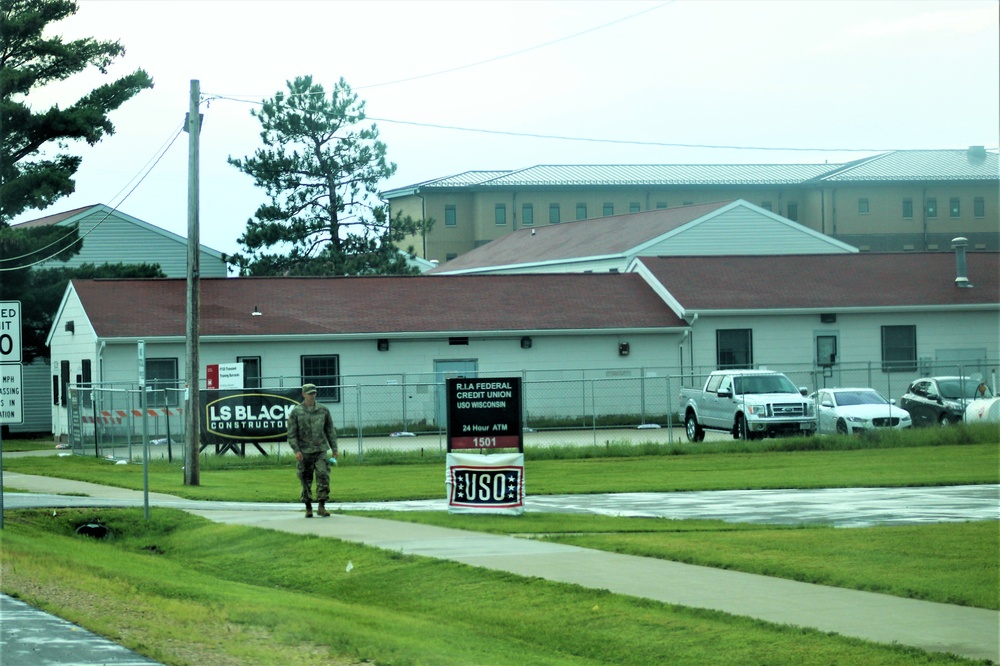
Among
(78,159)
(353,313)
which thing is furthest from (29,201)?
(353,313)

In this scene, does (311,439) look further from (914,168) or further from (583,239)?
(914,168)

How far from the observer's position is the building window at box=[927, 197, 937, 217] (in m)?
93.1

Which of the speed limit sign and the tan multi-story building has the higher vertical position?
the tan multi-story building

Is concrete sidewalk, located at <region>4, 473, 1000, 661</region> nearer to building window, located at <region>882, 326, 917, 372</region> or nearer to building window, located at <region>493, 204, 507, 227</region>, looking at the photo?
building window, located at <region>882, 326, 917, 372</region>

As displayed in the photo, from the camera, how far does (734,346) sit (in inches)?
1693

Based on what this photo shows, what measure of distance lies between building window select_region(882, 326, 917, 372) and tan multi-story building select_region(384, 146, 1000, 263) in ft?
161

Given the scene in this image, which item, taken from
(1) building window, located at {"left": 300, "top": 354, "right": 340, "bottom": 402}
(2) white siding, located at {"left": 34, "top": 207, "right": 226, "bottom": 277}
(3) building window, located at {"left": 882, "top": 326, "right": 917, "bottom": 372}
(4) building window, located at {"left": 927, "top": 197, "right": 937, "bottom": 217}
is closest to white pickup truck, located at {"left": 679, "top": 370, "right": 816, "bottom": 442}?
(3) building window, located at {"left": 882, "top": 326, "right": 917, "bottom": 372}

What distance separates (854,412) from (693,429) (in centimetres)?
448

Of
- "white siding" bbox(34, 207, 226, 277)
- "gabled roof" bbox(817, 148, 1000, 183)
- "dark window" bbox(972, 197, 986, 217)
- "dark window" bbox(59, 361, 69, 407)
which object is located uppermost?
"gabled roof" bbox(817, 148, 1000, 183)

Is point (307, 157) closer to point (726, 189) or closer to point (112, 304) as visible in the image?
point (112, 304)

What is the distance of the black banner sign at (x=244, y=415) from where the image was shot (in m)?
30.2

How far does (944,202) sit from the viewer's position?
93.2 m

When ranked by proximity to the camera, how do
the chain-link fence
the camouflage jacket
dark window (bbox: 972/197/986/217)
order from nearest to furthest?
1. the camouflage jacket
2. the chain-link fence
3. dark window (bbox: 972/197/986/217)

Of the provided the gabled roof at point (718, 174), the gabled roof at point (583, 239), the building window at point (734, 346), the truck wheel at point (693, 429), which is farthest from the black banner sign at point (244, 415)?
the gabled roof at point (718, 174)
